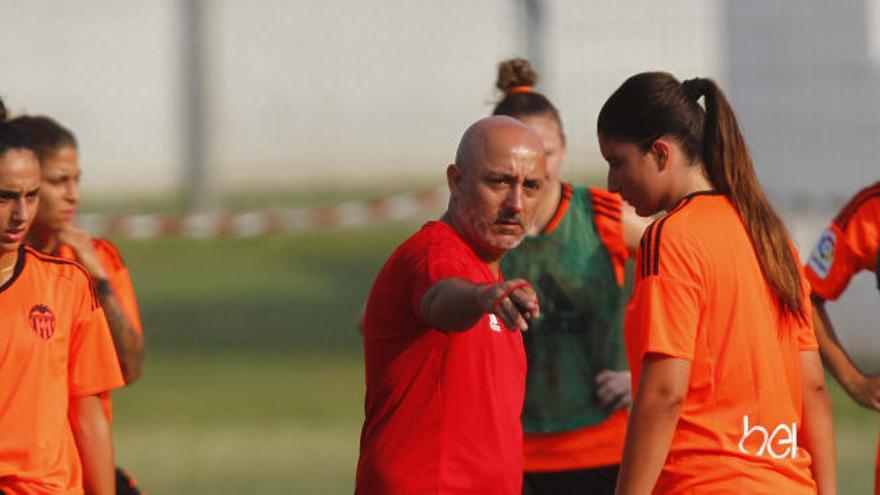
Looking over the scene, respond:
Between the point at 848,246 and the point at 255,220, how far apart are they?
18239 mm

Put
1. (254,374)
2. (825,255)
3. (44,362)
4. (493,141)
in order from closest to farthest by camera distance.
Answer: (493,141)
(44,362)
(825,255)
(254,374)

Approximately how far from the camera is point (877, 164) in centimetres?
1307

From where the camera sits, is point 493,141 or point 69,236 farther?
point 69,236

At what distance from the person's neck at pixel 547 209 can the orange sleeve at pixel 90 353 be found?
183cm

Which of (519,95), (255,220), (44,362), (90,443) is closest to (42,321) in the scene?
(44,362)

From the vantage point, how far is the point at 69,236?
5.92 m

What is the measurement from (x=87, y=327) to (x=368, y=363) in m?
1.02

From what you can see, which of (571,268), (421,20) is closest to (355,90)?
(421,20)

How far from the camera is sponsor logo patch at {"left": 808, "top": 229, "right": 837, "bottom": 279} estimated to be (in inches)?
228

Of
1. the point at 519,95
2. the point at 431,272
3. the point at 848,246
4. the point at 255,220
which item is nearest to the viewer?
the point at 431,272

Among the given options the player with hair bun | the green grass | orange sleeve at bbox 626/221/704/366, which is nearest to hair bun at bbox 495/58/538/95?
the player with hair bun

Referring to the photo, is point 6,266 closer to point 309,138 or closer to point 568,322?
point 568,322

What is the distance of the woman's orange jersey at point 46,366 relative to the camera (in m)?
4.83

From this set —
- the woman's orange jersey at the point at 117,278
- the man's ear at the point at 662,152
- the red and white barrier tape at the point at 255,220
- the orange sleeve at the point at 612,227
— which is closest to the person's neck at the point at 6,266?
the woman's orange jersey at the point at 117,278
